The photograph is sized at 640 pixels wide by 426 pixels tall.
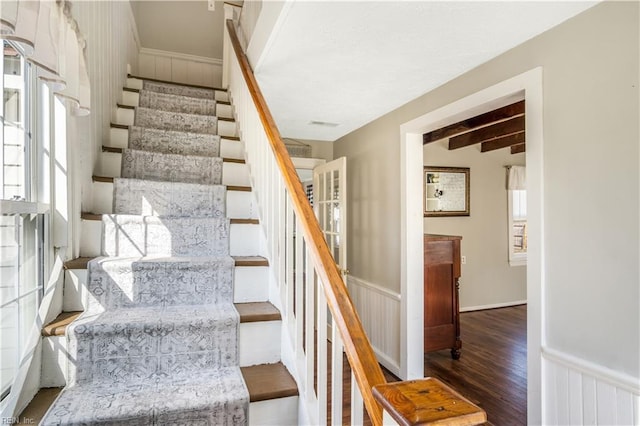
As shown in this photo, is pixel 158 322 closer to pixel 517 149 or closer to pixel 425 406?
pixel 425 406

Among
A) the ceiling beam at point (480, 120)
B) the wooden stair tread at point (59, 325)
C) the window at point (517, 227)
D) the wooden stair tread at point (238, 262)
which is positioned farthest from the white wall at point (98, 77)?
the window at point (517, 227)

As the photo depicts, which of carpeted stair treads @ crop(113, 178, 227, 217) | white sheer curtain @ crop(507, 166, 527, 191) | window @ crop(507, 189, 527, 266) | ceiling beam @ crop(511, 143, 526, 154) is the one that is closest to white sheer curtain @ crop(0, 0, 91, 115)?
carpeted stair treads @ crop(113, 178, 227, 217)

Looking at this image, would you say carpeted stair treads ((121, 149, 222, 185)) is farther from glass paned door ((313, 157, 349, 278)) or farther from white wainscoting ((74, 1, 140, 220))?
glass paned door ((313, 157, 349, 278))

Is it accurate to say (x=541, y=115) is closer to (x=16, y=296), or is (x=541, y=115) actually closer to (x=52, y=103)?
(x=52, y=103)

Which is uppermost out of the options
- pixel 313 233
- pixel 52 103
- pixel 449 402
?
pixel 52 103

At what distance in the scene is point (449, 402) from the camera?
66 centimetres

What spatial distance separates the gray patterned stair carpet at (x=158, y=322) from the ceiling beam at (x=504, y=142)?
3.62 m

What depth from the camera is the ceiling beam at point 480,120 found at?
102 inches

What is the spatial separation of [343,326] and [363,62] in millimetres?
1634

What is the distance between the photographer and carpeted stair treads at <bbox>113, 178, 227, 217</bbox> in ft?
6.81

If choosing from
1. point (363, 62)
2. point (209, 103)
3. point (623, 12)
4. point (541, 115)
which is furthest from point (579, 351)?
point (209, 103)

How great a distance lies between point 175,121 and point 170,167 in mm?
675

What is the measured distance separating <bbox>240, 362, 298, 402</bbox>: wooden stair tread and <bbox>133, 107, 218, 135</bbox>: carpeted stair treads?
2.04 meters

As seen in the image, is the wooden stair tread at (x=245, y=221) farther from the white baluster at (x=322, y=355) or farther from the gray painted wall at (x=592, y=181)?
→ the gray painted wall at (x=592, y=181)
